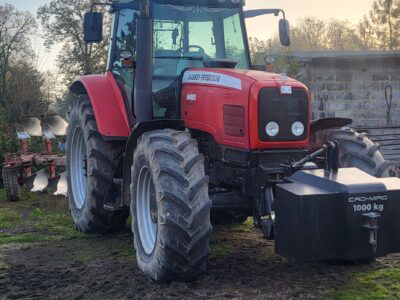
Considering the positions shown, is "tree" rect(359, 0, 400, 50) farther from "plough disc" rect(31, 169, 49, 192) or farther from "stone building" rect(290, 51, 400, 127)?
"plough disc" rect(31, 169, 49, 192)

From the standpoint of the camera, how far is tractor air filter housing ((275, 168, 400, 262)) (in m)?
3.85

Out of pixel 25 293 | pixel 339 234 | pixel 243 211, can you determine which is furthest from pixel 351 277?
pixel 25 293

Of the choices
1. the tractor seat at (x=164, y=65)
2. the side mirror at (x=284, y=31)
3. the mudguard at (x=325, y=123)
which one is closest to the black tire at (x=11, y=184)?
the tractor seat at (x=164, y=65)

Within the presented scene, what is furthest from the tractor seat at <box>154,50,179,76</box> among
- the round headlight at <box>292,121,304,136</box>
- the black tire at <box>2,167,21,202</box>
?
the black tire at <box>2,167,21,202</box>

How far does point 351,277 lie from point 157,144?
1847mm

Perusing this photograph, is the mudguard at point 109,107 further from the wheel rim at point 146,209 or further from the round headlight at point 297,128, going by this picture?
the round headlight at point 297,128

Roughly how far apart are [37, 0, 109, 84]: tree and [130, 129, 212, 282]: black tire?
61.5ft

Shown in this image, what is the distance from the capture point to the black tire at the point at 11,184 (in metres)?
9.35

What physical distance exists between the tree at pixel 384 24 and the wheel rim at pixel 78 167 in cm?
2807

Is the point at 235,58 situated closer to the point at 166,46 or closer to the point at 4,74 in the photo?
the point at 166,46

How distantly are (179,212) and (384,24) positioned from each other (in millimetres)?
32472

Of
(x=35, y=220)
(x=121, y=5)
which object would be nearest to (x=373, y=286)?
(x=121, y=5)

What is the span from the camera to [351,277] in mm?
4270

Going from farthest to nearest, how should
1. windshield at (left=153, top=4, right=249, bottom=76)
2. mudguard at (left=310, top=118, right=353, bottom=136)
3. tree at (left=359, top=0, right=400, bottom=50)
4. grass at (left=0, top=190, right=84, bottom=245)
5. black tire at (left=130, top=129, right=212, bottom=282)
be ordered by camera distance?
1. tree at (left=359, top=0, right=400, bottom=50)
2. grass at (left=0, top=190, right=84, bottom=245)
3. windshield at (left=153, top=4, right=249, bottom=76)
4. mudguard at (left=310, top=118, right=353, bottom=136)
5. black tire at (left=130, top=129, right=212, bottom=282)
